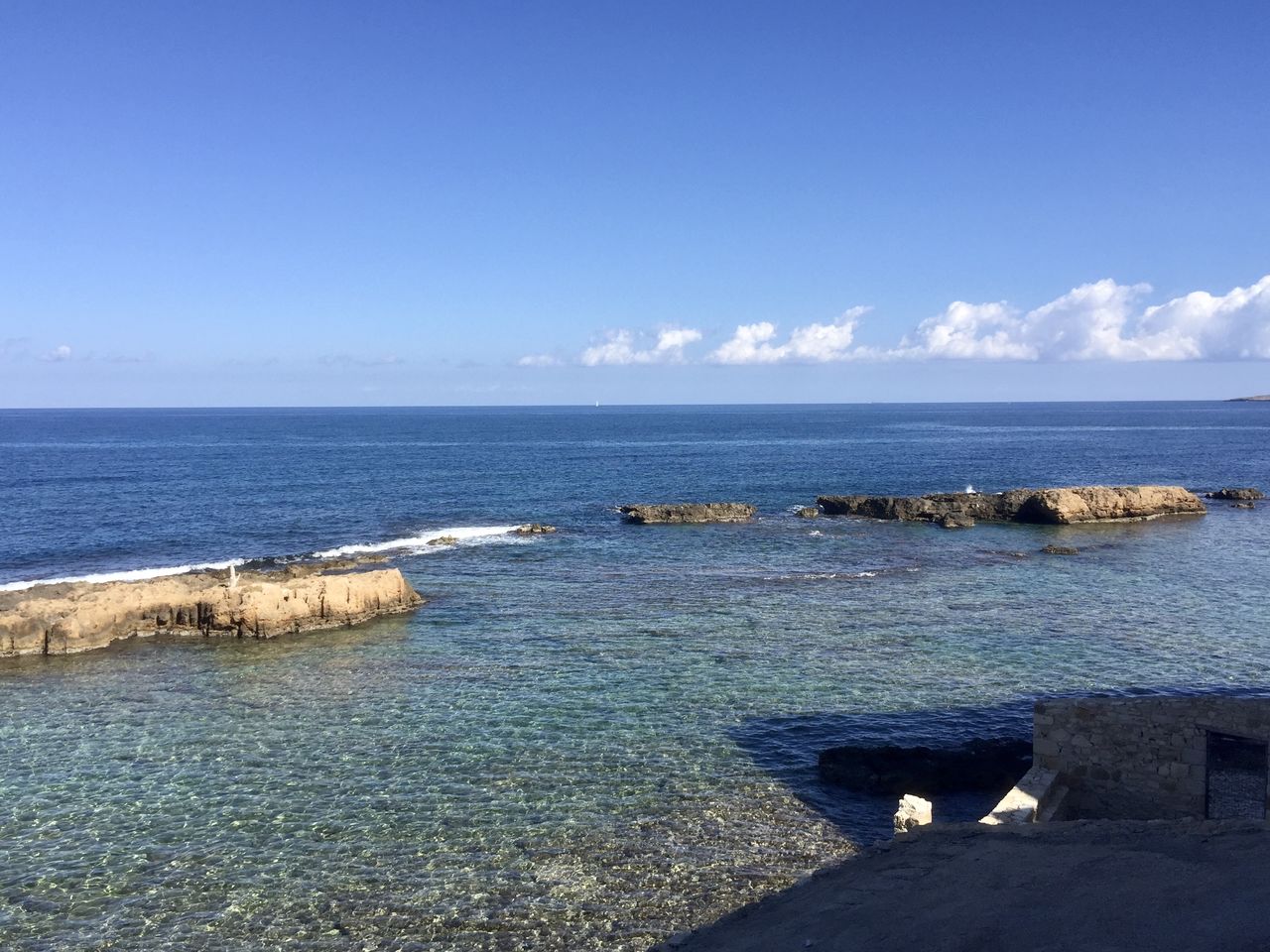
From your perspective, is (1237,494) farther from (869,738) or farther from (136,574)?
(136,574)

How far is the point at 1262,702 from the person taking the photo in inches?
722

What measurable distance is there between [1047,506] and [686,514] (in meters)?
25.5

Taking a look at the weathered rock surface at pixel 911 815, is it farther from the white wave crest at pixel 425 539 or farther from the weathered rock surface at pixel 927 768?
the white wave crest at pixel 425 539

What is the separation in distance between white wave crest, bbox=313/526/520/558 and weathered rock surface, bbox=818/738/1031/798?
120 feet

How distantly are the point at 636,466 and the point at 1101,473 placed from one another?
5332 centimetres

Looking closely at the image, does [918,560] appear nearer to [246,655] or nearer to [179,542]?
[246,655]

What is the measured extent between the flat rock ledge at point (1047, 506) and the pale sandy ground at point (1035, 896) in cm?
4935

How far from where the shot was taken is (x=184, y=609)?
3775 centimetres

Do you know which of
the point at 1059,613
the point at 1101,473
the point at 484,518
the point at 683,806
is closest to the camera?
the point at 683,806

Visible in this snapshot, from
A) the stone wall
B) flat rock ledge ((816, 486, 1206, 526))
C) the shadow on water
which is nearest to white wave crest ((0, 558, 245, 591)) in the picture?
the shadow on water

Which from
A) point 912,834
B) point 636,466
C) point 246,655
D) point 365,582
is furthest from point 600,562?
point 636,466

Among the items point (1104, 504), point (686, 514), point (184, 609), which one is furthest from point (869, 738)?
point (1104, 504)

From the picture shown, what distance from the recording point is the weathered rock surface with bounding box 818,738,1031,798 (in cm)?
2314

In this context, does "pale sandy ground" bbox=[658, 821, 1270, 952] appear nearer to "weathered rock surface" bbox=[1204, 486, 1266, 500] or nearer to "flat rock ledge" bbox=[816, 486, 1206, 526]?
"flat rock ledge" bbox=[816, 486, 1206, 526]
